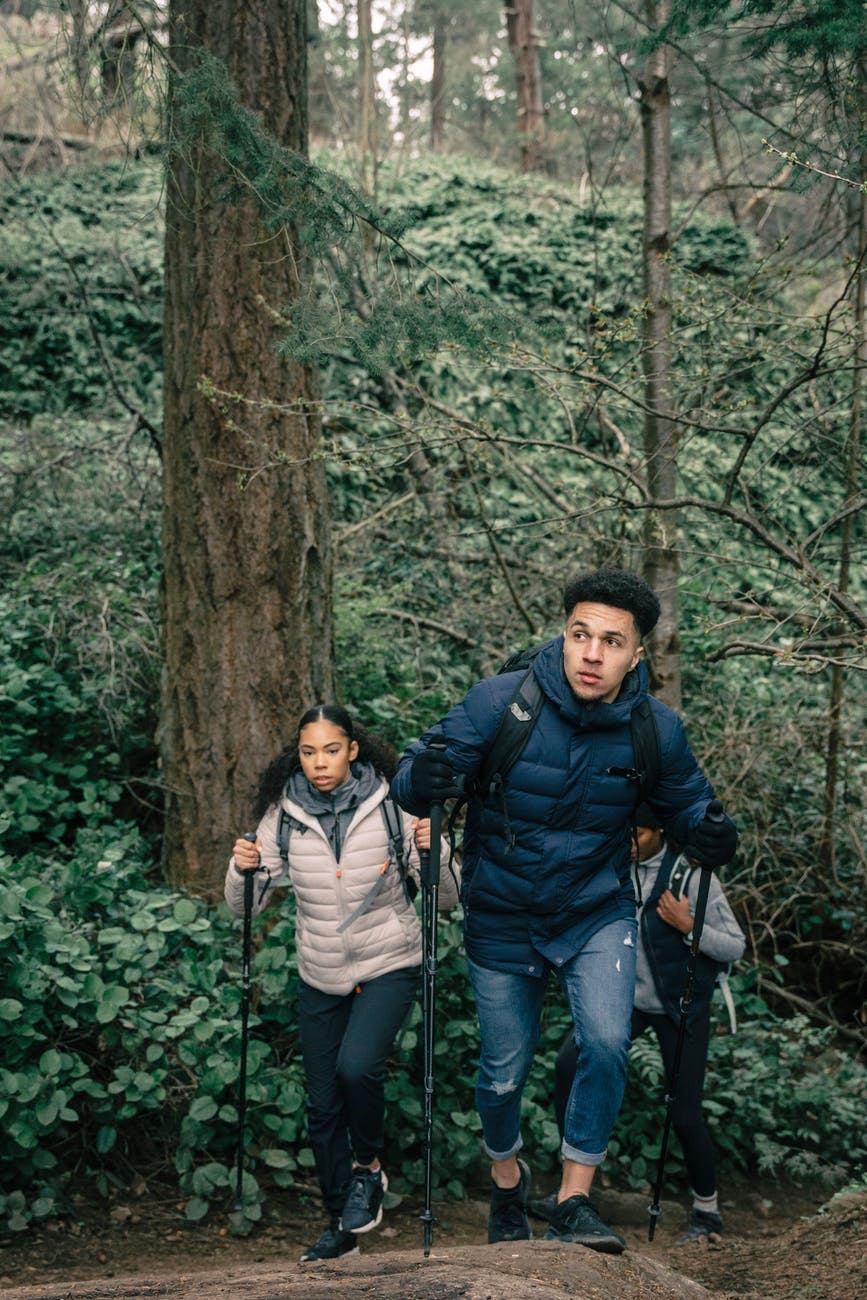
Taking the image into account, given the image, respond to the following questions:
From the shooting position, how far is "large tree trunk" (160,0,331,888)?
6051mm

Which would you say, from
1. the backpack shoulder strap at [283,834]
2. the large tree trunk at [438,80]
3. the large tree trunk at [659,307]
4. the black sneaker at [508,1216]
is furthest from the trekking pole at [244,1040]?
the large tree trunk at [438,80]

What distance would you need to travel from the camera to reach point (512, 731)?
3.70 meters

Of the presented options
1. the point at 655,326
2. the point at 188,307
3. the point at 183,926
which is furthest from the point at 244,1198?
the point at 655,326

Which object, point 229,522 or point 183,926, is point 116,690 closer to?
point 229,522

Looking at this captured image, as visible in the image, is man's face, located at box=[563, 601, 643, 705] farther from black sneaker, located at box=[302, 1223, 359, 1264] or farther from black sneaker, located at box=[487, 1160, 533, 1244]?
black sneaker, located at box=[302, 1223, 359, 1264]

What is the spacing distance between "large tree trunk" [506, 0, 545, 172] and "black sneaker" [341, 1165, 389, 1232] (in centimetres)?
1523

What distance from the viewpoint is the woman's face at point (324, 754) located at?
442 centimetres

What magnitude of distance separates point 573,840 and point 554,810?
0.37 feet

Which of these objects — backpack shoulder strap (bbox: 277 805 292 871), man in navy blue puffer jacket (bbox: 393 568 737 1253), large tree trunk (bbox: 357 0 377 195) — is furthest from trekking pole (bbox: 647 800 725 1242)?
large tree trunk (bbox: 357 0 377 195)

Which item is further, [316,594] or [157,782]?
[157,782]

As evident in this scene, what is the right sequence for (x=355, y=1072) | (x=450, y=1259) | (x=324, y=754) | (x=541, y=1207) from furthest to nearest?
(x=541, y=1207)
(x=324, y=754)
(x=355, y=1072)
(x=450, y=1259)

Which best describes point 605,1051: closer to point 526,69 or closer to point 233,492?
point 233,492

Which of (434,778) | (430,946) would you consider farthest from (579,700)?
(430,946)

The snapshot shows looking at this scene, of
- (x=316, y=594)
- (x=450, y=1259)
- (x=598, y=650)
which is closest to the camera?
(x=450, y=1259)
